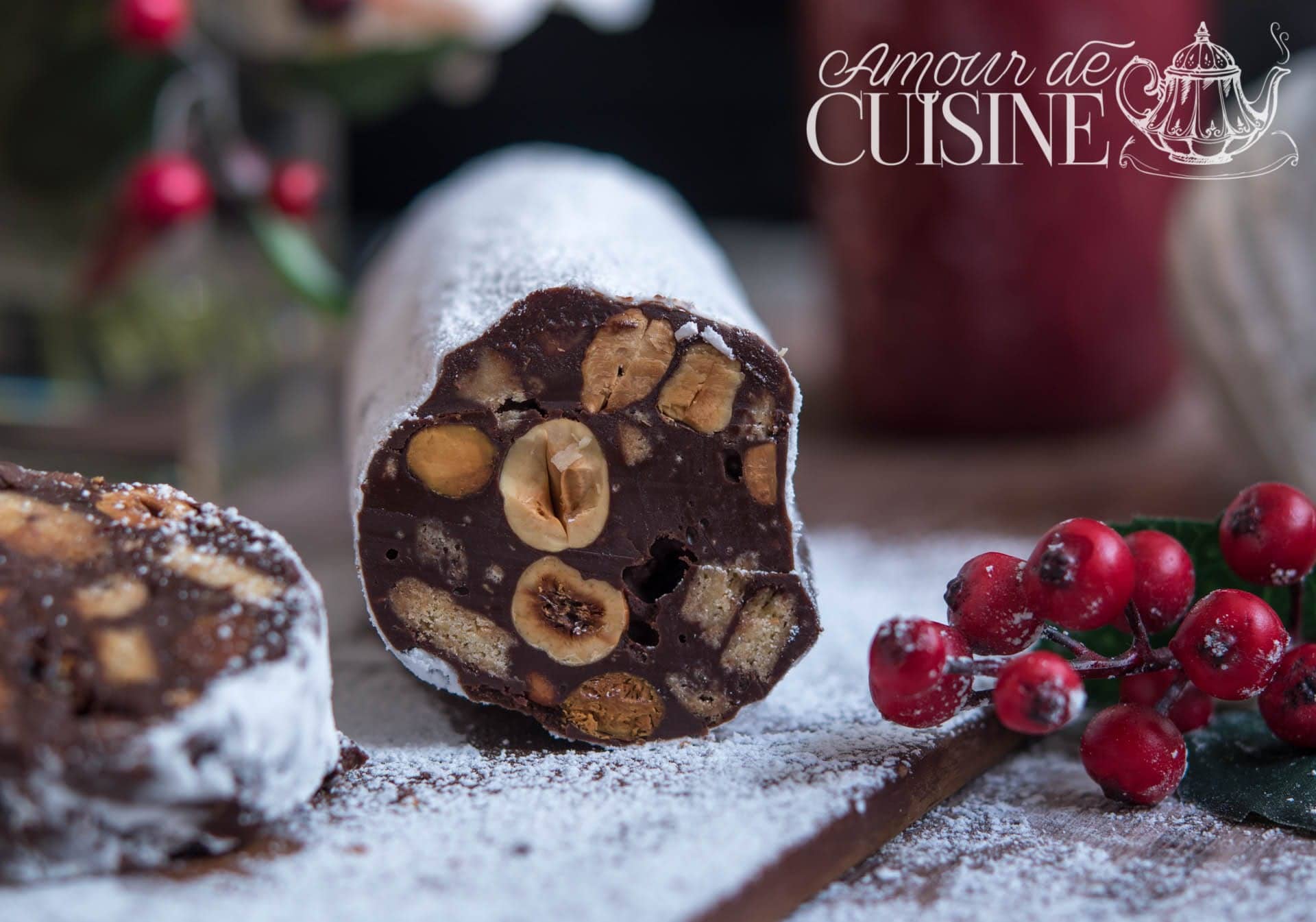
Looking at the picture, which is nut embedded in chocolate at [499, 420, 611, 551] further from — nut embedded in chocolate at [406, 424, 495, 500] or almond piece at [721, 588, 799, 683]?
almond piece at [721, 588, 799, 683]

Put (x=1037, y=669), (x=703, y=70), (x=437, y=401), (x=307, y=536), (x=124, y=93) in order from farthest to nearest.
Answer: (x=703, y=70), (x=124, y=93), (x=307, y=536), (x=437, y=401), (x=1037, y=669)

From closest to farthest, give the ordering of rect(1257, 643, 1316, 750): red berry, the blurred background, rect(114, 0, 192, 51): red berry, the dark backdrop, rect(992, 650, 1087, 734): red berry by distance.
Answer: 1. rect(992, 650, 1087, 734): red berry
2. rect(1257, 643, 1316, 750): red berry
3. rect(114, 0, 192, 51): red berry
4. the blurred background
5. the dark backdrop

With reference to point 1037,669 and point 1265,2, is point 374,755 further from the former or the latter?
point 1265,2

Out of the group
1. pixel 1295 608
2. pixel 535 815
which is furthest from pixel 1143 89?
pixel 535 815

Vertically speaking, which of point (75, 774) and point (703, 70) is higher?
point (703, 70)

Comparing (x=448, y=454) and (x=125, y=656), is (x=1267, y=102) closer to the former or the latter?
(x=448, y=454)

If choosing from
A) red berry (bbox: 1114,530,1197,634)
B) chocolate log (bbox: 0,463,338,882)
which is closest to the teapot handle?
red berry (bbox: 1114,530,1197,634)

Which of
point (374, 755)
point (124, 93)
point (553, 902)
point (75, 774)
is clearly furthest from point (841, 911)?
point (124, 93)
